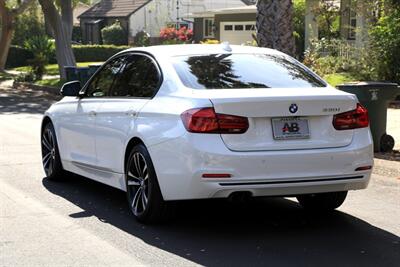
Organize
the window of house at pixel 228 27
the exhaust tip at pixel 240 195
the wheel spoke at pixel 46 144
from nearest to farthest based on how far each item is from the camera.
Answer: the exhaust tip at pixel 240 195 < the wheel spoke at pixel 46 144 < the window of house at pixel 228 27

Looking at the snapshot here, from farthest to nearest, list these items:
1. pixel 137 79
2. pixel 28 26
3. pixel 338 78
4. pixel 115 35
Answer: pixel 115 35 < pixel 28 26 < pixel 338 78 < pixel 137 79

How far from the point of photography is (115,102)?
22.3 feet

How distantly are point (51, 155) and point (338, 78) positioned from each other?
13601mm

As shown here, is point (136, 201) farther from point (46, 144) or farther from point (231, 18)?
point (231, 18)

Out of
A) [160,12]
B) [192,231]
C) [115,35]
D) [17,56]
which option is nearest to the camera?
[192,231]

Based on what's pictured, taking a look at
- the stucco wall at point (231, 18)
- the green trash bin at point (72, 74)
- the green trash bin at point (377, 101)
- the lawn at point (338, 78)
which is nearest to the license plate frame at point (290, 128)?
the green trash bin at point (377, 101)

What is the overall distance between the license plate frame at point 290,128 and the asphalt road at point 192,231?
883 mm

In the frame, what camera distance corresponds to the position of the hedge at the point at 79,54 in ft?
143

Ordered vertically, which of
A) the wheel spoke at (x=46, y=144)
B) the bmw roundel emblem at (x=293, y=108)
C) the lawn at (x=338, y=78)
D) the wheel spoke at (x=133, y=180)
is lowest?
the lawn at (x=338, y=78)

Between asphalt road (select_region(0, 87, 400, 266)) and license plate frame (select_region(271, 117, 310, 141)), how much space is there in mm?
883

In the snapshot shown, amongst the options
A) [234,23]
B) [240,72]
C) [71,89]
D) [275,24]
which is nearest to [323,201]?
[240,72]

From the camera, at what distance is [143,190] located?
6.14m

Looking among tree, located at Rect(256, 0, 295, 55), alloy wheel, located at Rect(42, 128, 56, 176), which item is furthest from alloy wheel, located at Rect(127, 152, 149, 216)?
tree, located at Rect(256, 0, 295, 55)

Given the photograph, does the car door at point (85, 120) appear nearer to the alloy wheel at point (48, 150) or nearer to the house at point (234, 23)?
the alloy wheel at point (48, 150)
